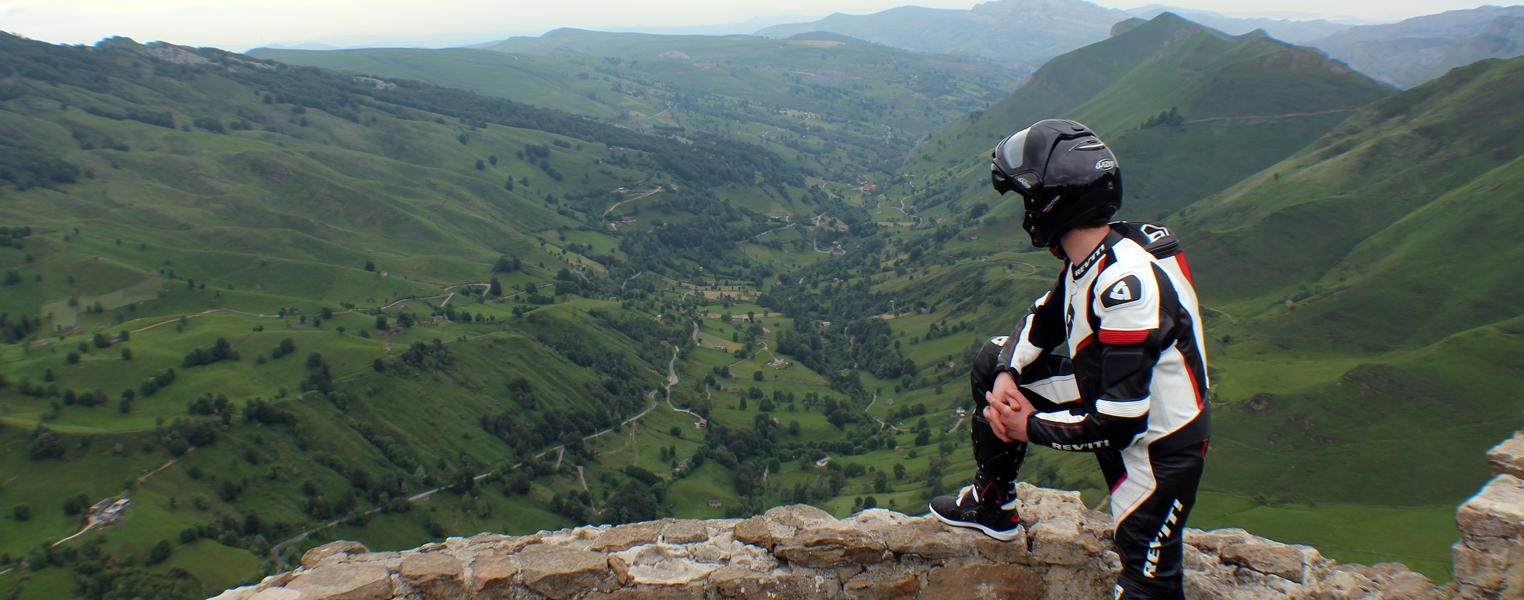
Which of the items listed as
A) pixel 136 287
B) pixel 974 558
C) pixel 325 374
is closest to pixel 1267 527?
pixel 974 558

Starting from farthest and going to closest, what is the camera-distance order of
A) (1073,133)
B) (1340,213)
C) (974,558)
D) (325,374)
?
(1340,213) < (325,374) < (974,558) < (1073,133)

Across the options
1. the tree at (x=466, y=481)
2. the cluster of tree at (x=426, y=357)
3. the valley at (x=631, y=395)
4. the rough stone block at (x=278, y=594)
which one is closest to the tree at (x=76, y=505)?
the valley at (x=631, y=395)

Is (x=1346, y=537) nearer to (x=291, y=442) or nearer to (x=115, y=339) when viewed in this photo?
(x=291, y=442)

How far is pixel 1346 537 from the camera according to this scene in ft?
257

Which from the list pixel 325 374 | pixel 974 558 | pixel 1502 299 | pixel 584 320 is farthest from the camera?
pixel 584 320

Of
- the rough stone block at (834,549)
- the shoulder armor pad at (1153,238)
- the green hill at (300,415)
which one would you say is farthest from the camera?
the green hill at (300,415)

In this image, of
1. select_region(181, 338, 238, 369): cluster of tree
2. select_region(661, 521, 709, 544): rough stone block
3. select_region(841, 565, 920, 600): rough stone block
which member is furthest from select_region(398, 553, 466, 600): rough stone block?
select_region(181, 338, 238, 369): cluster of tree

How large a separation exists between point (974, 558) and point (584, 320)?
181673mm

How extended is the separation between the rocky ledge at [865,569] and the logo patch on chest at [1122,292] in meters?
4.70

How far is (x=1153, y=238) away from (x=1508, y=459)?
731 centimetres

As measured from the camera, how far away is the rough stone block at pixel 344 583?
404 inches

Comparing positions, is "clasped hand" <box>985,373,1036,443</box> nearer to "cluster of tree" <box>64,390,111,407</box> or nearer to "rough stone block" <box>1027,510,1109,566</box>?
"rough stone block" <box>1027,510,1109,566</box>

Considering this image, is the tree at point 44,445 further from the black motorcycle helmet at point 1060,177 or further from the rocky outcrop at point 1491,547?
the rocky outcrop at point 1491,547

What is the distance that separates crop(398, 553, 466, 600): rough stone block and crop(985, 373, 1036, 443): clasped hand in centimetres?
787
